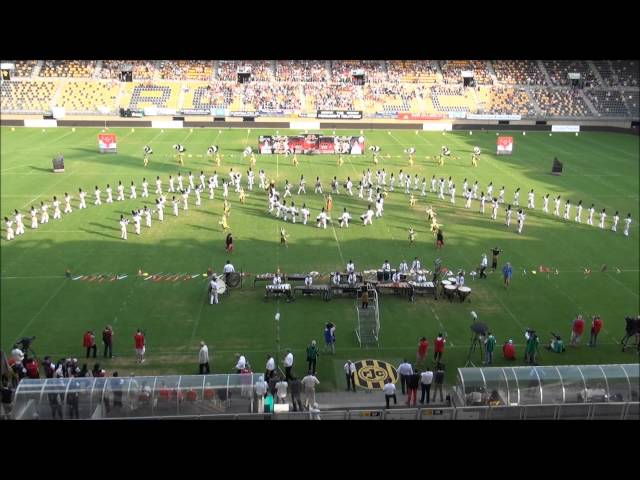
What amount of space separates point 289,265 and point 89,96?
47.3 meters

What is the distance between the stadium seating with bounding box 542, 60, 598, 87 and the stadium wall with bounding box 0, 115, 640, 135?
30.7 ft

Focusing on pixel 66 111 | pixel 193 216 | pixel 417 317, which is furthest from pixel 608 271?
pixel 66 111

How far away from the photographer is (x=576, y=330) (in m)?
16.7

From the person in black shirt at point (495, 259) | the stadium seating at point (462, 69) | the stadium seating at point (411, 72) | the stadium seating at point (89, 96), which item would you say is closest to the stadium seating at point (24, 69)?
the stadium seating at point (89, 96)

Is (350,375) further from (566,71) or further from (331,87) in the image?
(566,71)

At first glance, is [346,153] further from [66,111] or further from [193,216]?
[66,111]

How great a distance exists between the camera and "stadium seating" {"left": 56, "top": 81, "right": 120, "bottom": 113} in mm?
58188

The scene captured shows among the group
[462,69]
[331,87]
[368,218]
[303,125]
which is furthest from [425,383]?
[462,69]

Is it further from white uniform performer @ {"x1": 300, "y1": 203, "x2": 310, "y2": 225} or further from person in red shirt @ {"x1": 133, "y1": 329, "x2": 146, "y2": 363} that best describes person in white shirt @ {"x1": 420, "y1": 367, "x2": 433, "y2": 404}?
white uniform performer @ {"x1": 300, "y1": 203, "x2": 310, "y2": 225}

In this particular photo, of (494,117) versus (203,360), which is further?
(494,117)

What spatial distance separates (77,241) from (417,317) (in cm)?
1525

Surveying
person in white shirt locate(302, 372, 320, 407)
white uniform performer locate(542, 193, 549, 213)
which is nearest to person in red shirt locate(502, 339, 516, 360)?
person in white shirt locate(302, 372, 320, 407)

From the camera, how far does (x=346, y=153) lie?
1738 inches

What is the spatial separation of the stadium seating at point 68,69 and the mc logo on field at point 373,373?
191 feet
